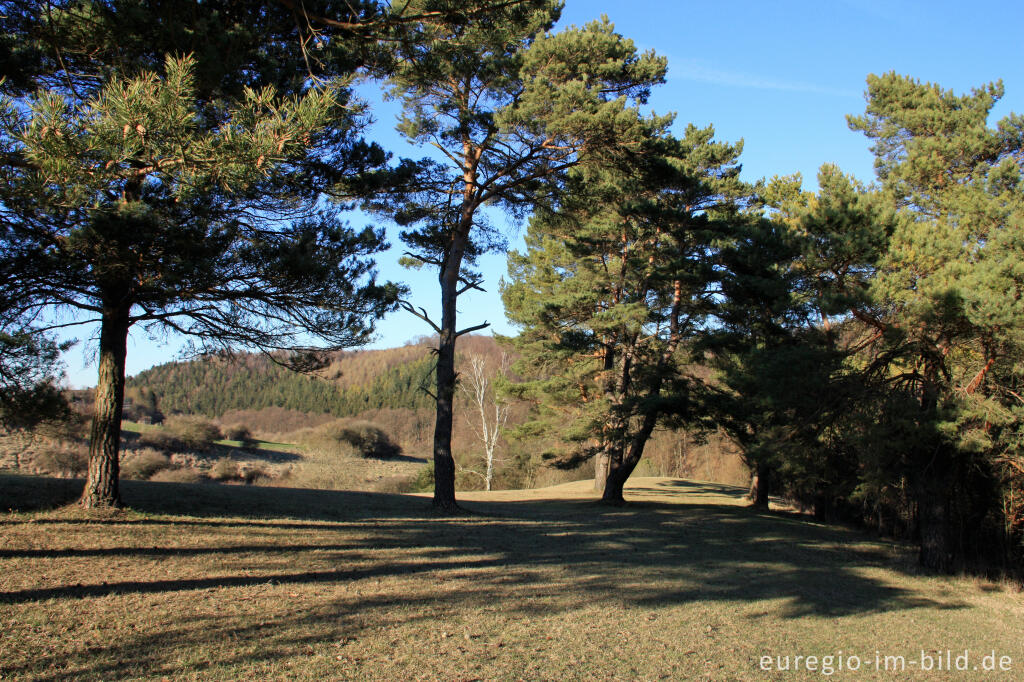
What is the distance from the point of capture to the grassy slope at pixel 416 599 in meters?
4.28

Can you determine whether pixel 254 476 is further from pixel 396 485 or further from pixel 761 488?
pixel 761 488

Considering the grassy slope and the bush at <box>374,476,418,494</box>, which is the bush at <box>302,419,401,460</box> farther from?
the grassy slope

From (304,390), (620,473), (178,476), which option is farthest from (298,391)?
(620,473)

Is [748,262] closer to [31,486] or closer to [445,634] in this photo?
[445,634]

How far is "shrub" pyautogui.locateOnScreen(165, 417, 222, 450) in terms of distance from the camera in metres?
31.6

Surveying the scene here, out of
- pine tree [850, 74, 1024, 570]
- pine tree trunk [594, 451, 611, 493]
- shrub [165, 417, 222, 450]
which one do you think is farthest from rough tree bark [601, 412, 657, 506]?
shrub [165, 417, 222, 450]

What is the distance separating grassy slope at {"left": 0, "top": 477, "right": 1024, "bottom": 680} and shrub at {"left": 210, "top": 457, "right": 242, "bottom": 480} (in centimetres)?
1497

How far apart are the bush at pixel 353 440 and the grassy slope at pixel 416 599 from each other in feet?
104

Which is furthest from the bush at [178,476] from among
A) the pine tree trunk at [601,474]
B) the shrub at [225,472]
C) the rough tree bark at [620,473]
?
the pine tree trunk at [601,474]

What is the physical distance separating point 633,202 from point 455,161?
198 inches

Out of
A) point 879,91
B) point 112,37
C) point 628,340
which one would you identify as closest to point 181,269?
point 112,37

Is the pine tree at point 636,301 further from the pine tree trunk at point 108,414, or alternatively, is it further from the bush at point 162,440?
the bush at point 162,440

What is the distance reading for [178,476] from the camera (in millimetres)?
22594

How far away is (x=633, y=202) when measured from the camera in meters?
15.9
